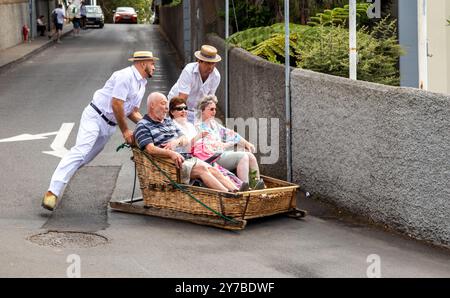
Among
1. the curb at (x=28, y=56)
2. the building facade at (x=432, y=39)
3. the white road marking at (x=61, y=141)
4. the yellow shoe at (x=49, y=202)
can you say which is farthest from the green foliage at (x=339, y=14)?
the curb at (x=28, y=56)

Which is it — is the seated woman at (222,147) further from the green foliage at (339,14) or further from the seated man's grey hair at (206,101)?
the green foliage at (339,14)

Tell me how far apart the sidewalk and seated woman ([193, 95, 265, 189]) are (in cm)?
2002

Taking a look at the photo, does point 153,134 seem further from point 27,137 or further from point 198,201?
point 27,137

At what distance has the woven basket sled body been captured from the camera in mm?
9062

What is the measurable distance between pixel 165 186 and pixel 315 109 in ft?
7.31

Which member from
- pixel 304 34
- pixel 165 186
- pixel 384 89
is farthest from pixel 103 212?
pixel 304 34

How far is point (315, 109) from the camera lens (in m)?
10.8

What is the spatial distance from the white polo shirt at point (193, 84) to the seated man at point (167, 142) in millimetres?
1147

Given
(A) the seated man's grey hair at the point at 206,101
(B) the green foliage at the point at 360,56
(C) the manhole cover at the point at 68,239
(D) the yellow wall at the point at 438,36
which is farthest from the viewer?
(D) the yellow wall at the point at 438,36

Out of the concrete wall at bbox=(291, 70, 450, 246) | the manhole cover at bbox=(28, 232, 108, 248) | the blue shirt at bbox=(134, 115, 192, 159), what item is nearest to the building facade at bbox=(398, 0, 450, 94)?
the concrete wall at bbox=(291, 70, 450, 246)

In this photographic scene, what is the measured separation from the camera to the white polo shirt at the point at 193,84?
1084 centimetres

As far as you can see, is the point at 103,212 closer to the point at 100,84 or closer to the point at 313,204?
the point at 313,204

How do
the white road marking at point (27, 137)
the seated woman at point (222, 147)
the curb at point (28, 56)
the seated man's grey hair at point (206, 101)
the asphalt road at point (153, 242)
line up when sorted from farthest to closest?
the curb at point (28, 56) < the white road marking at point (27, 137) < the seated man's grey hair at point (206, 101) < the seated woman at point (222, 147) < the asphalt road at point (153, 242)

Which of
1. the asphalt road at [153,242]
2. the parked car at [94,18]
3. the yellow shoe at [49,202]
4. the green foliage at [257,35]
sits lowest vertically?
the parked car at [94,18]
